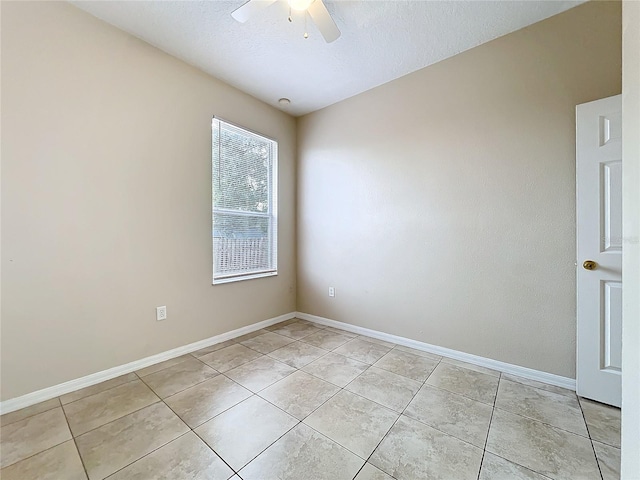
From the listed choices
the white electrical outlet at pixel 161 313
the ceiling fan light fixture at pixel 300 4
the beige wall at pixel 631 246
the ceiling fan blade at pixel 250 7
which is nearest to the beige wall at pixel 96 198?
the white electrical outlet at pixel 161 313

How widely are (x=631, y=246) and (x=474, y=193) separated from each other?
1641 millimetres

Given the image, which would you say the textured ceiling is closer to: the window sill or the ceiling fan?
the ceiling fan

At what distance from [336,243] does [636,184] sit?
258cm

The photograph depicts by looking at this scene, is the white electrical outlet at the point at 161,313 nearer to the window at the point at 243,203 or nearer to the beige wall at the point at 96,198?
the beige wall at the point at 96,198

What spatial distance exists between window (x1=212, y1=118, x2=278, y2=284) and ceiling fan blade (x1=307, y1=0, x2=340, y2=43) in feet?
4.67

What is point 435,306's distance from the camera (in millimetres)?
2475

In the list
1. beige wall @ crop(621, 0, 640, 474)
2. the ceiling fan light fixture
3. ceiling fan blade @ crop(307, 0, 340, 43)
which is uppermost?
the ceiling fan light fixture

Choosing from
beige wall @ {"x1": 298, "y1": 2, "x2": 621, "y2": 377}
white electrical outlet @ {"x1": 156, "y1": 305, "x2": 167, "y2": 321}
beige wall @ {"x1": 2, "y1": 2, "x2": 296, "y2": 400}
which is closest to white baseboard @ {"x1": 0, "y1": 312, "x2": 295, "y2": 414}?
beige wall @ {"x1": 2, "y1": 2, "x2": 296, "y2": 400}

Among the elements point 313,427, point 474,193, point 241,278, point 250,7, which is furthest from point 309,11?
point 313,427

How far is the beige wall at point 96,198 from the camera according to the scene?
1.65m

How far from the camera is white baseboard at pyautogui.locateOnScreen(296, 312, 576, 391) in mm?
1932

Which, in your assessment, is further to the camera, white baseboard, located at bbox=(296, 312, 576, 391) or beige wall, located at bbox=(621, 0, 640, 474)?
white baseboard, located at bbox=(296, 312, 576, 391)

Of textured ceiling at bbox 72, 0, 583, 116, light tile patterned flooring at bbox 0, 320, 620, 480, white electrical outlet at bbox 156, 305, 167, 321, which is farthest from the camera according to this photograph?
white electrical outlet at bbox 156, 305, 167, 321

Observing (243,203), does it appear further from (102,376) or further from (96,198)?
(102,376)
